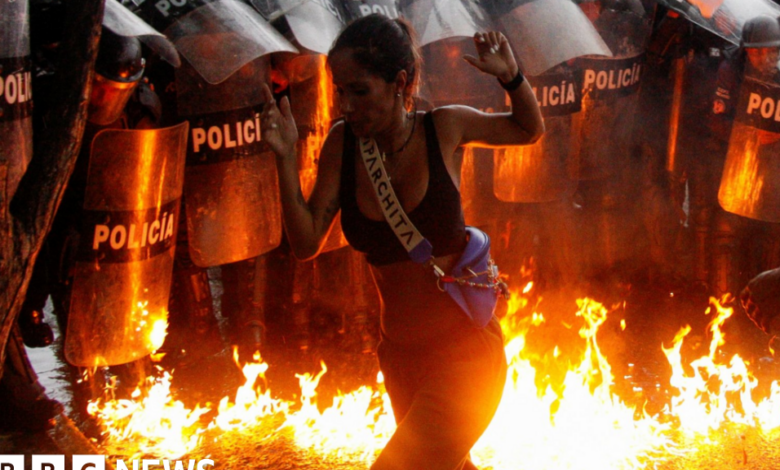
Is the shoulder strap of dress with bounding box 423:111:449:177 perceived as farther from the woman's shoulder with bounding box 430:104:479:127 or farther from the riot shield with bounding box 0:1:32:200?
the riot shield with bounding box 0:1:32:200

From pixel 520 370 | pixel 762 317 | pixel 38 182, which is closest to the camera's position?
pixel 762 317

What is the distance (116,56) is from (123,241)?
2.78ft

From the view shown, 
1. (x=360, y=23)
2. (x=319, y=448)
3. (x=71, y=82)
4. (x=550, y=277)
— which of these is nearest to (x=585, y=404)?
(x=319, y=448)

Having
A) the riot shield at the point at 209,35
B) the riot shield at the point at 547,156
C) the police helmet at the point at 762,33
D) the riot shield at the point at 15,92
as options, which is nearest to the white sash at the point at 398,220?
the riot shield at the point at 15,92

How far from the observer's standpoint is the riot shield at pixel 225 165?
427cm

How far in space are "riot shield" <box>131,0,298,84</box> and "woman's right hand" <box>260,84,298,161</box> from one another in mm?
1601

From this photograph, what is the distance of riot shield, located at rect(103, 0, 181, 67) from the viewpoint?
360 centimetres

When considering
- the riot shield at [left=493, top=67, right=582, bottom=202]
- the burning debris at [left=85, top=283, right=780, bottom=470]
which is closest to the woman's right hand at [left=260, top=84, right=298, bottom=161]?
the burning debris at [left=85, top=283, right=780, bottom=470]

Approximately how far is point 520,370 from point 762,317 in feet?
6.93

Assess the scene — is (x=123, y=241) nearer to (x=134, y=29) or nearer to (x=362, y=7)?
(x=134, y=29)

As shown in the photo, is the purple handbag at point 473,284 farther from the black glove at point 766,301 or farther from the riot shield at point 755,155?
the riot shield at point 755,155

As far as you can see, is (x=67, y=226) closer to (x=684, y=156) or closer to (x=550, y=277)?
(x=550, y=277)

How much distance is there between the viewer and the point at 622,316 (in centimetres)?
602

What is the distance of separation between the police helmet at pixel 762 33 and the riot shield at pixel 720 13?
0.52m
